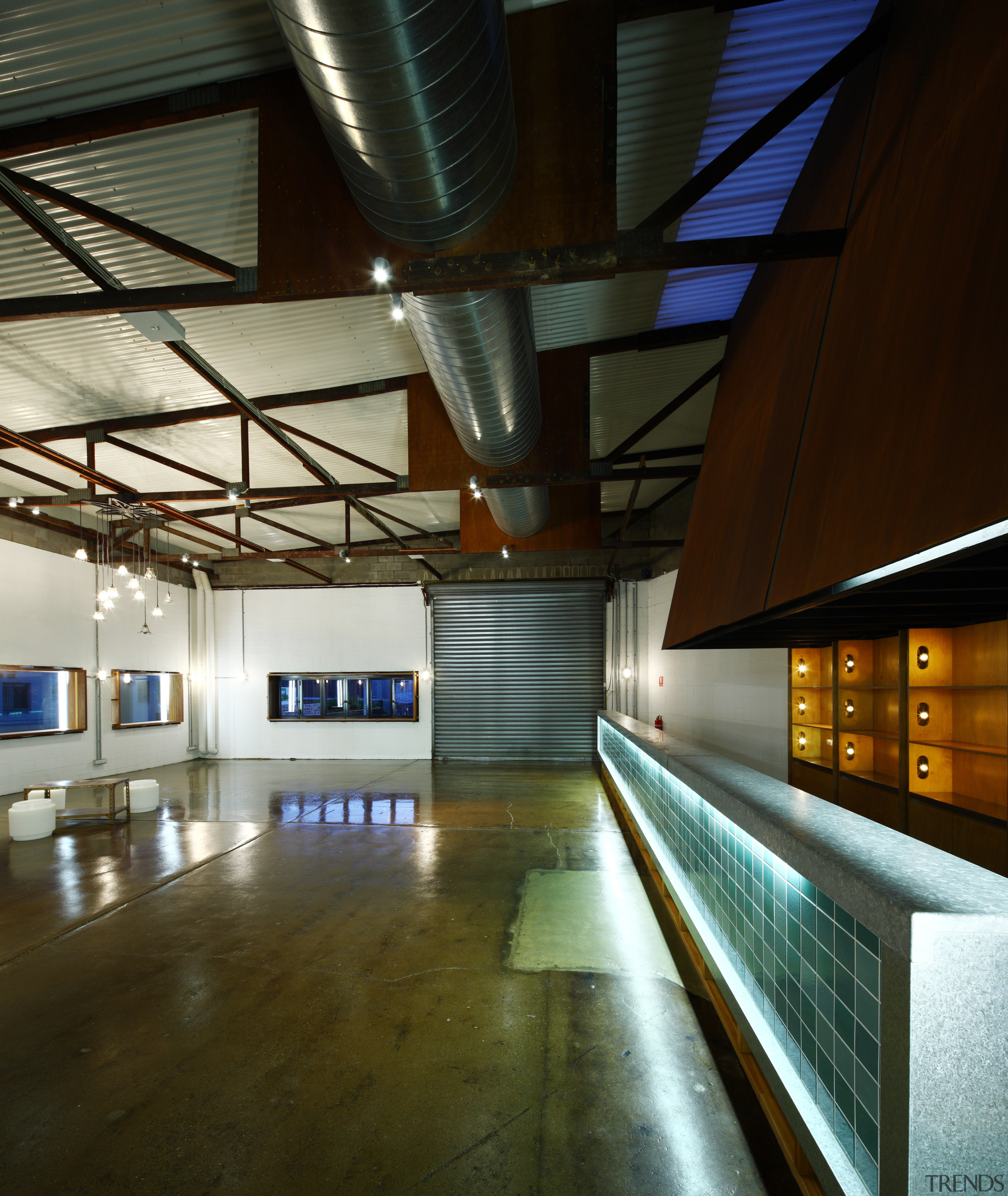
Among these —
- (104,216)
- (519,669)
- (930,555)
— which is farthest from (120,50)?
(519,669)

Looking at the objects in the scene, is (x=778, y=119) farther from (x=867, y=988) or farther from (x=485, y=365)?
(x=867, y=988)

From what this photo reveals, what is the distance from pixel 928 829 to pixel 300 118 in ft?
20.9

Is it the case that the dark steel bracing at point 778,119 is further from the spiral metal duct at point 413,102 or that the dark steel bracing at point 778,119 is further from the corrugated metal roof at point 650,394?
the corrugated metal roof at point 650,394

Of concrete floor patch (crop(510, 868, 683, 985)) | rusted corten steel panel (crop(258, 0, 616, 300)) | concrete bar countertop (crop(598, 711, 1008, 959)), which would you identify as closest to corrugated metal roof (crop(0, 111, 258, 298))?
rusted corten steel panel (crop(258, 0, 616, 300))

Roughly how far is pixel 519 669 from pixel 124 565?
7.94 m

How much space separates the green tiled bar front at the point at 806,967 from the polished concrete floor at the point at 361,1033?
509mm

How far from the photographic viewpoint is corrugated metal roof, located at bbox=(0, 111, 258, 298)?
133 inches

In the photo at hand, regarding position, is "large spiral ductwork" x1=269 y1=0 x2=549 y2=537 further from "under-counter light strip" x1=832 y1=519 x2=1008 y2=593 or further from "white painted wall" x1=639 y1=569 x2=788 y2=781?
"white painted wall" x1=639 y1=569 x2=788 y2=781

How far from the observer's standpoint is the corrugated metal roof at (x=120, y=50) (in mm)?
2695

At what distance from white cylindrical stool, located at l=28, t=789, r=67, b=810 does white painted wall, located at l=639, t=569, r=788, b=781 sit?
922 cm

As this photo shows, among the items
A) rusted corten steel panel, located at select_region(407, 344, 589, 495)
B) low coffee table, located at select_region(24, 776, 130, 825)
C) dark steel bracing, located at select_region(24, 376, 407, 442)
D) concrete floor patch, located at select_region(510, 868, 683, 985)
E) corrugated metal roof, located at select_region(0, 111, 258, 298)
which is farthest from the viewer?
low coffee table, located at select_region(24, 776, 130, 825)

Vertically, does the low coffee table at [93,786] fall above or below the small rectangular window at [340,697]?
below

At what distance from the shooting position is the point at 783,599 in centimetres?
299

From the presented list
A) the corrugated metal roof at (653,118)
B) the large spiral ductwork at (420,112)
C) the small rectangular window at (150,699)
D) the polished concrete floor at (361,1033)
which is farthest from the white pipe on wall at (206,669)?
the large spiral ductwork at (420,112)
